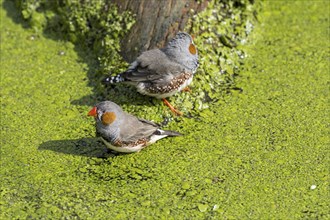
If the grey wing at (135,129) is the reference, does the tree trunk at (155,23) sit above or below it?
above

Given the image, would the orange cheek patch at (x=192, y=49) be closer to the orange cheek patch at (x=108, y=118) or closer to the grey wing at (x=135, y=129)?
the grey wing at (x=135, y=129)

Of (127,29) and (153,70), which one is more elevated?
(127,29)

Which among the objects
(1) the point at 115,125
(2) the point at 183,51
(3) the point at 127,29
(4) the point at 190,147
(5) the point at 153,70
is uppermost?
(2) the point at 183,51

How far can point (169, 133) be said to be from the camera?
18.9 feet

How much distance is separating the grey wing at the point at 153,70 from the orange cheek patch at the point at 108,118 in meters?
0.61

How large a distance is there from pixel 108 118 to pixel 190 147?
0.81 meters

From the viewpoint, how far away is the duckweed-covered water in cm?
507

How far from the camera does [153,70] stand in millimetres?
5957

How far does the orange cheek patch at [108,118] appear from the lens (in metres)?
5.44

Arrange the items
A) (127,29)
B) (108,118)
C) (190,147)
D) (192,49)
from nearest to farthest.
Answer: (108,118) → (190,147) → (192,49) → (127,29)

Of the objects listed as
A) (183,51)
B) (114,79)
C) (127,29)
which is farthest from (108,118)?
(127,29)

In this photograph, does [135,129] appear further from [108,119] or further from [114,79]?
[114,79]

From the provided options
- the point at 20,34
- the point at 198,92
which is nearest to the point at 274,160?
the point at 198,92

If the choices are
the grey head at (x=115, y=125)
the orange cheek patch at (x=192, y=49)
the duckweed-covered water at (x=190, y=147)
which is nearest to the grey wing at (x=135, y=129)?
the grey head at (x=115, y=125)
